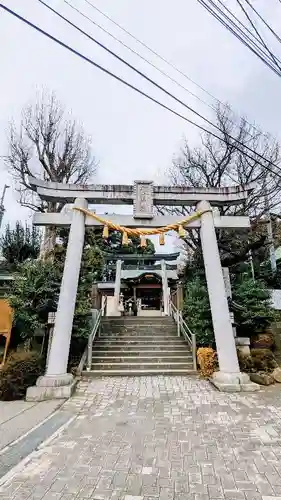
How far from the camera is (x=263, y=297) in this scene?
29.2 ft

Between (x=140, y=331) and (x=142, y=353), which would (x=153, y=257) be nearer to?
(x=140, y=331)

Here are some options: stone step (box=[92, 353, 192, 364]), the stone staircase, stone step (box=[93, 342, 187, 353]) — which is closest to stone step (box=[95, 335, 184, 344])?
the stone staircase

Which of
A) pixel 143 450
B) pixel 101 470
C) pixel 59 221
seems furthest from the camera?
pixel 59 221

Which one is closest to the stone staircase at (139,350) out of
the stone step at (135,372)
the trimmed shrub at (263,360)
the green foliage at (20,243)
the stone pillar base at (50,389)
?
the stone step at (135,372)

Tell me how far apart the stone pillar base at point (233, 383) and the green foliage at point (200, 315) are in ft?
5.80

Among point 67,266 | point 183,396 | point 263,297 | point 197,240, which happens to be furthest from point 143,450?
point 197,240

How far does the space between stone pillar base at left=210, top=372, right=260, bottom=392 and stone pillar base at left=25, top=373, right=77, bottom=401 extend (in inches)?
130

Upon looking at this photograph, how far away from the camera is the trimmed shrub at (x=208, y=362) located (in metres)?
7.66

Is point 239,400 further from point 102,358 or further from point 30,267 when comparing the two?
point 30,267

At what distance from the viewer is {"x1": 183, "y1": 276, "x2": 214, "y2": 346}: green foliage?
8.64m

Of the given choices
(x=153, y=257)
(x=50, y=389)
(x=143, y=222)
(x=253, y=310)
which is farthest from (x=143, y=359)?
(x=153, y=257)

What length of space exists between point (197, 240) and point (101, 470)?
1109cm

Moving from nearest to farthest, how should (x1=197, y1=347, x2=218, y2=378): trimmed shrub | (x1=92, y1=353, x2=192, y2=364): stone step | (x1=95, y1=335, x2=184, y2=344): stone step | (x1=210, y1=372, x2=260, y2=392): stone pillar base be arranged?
(x1=210, y1=372, x2=260, y2=392): stone pillar base < (x1=197, y1=347, x2=218, y2=378): trimmed shrub < (x1=92, y1=353, x2=192, y2=364): stone step < (x1=95, y1=335, x2=184, y2=344): stone step

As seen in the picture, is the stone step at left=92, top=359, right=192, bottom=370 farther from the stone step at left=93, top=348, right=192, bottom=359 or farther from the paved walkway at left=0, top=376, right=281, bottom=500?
the paved walkway at left=0, top=376, right=281, bottom=500
